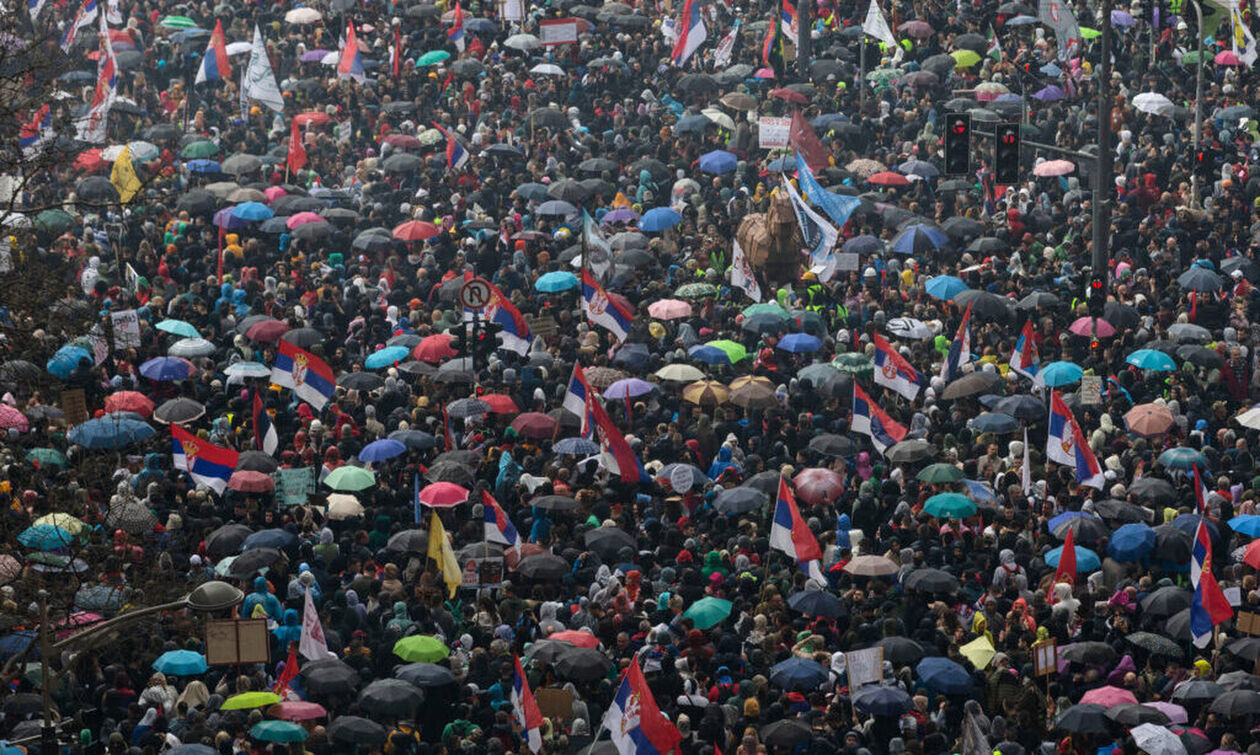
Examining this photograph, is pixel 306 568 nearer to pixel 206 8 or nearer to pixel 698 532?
pixel 698 532

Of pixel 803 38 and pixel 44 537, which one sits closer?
pixel 44 537

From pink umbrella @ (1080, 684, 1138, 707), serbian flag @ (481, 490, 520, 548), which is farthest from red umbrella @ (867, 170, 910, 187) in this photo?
→ pink umbrella @ (1080, 684, 1138, 707)

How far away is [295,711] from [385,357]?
11.9 metres

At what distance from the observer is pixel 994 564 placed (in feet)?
98.8

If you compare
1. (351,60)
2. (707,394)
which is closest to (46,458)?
(707,394)

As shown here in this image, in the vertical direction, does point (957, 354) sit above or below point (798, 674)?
below

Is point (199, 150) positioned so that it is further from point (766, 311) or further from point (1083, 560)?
point (1083, 560)

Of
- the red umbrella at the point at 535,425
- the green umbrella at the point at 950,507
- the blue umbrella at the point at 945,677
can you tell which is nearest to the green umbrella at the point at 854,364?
the red umbrella at the point at 535,425

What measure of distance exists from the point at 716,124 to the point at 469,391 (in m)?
14.8

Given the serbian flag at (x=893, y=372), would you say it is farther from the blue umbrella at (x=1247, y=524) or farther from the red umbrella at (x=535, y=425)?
the blue umbrella at (x=1247, y=524)

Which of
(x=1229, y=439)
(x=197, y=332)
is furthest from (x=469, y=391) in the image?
(x=1229, y=439)

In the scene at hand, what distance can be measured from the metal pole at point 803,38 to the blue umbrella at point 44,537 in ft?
85.1

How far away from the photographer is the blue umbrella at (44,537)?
2750 centimetres

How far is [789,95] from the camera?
162 ft
